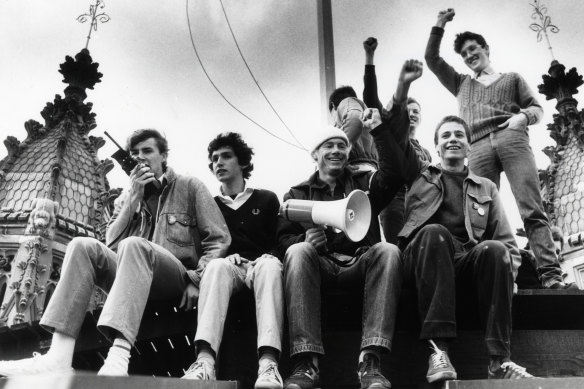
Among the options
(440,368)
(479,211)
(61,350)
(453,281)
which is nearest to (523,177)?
(479,211)

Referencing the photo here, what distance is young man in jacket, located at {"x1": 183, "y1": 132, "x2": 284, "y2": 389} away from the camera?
4125mm

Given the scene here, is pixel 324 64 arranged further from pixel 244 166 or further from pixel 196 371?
pixel 196 371

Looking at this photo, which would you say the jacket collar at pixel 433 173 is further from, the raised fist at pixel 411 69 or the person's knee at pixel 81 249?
the person's knee at pixel 81 249

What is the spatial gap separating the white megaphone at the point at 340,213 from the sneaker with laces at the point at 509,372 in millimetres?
1384

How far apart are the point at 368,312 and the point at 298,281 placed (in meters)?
0.53

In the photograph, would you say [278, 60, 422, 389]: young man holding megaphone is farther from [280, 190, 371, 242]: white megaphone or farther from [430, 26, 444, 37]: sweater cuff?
[430, 26, 444, 37]: sweater cuff

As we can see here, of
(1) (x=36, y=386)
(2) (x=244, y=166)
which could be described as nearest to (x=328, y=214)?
(2) (x=244, y=166)

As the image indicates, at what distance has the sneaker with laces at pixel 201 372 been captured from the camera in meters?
3.90

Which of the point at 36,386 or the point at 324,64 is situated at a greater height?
the point at 324,64

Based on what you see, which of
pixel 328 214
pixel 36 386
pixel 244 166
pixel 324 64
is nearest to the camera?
pixel 36 386

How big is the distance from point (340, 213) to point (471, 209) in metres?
1.18

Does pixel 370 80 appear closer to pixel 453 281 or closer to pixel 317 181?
pixel 317 181

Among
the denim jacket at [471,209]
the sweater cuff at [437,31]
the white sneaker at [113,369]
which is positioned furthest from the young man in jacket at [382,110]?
the white sneaker at [113,369]

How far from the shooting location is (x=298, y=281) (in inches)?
176
